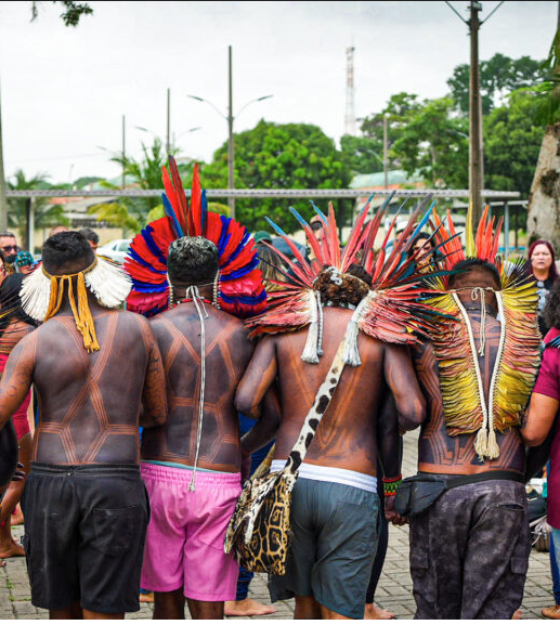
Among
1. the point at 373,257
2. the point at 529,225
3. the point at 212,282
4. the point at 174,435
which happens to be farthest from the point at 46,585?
the point at 529,225

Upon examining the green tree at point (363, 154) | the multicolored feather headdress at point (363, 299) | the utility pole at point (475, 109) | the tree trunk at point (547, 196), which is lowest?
the multicolored feather headdress at point (363, 299)

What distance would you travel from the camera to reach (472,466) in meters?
3.64

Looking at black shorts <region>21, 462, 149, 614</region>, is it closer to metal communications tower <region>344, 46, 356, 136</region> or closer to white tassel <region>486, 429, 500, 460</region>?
white tassel <region>486, 429, 500, 460</region>

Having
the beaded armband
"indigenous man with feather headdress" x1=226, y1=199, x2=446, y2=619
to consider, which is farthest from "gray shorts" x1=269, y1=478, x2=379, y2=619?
the beaded armband

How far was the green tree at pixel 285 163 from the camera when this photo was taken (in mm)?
46688

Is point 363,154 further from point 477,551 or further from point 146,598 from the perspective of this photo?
point 477,551

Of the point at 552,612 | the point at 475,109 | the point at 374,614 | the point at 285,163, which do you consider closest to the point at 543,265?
the point at 552,612

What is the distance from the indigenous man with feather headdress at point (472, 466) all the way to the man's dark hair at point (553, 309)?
18 cm

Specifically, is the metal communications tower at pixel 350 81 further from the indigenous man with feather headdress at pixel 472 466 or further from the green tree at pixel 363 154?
the indigenous man with feather headdress at pixel 472 466

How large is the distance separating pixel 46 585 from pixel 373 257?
2.08 metres

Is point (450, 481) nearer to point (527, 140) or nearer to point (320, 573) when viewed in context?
point (320, 573)

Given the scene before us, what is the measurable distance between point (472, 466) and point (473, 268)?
3.01ft

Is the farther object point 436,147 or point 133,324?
point 436,147

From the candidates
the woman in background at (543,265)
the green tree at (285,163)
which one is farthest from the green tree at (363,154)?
the woman in background at (543,265)
